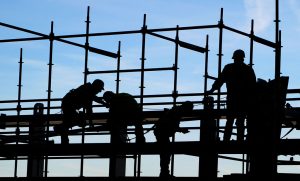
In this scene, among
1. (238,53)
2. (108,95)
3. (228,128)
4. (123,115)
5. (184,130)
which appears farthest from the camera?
(108,95)

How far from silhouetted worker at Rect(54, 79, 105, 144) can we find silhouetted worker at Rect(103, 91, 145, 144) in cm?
70

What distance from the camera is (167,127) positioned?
18.9 meters

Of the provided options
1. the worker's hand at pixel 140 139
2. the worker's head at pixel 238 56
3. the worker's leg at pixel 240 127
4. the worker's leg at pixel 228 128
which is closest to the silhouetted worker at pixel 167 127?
the worker's hand at pixel 140 139

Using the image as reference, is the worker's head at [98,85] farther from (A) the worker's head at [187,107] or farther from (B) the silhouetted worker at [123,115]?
(A) the worker's head at [187,107]

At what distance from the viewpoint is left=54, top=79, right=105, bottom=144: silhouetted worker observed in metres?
20.6

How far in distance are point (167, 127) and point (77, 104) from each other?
9.06ft

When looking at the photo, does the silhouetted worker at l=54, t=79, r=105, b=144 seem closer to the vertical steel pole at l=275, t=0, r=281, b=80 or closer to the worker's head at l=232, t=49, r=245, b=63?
the worker's head at l=232, t=49, r=245, b=63

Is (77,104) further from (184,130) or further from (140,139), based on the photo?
(184,130)

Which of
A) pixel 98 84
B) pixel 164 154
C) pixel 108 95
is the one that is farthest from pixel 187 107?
pixel 98 84

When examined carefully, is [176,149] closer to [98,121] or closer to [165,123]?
[165,123]

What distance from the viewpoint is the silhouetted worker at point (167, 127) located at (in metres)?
18.8

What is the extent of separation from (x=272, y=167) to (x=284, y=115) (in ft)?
4.25

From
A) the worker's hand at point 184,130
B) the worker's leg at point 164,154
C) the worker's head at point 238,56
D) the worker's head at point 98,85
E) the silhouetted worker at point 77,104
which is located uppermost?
the worker's head at point 238,56

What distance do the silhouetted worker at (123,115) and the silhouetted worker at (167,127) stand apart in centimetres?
63
